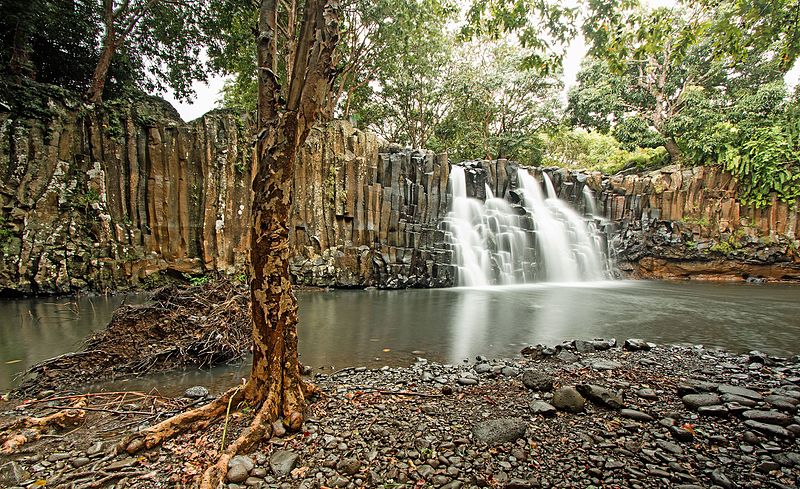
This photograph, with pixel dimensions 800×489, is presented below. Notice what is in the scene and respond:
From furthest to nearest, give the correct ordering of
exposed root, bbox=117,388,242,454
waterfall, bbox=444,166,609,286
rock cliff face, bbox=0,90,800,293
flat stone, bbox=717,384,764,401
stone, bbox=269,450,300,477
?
waterfall, bbox=444,166,609,286 < rock cliff face, bbox=0,90,800,293 < flat stone, bbox=717,384,764,401 < exposed root, bbox=117,388,242,454 < stone, bbox=269,450,300,477

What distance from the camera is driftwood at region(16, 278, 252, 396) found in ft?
14.0

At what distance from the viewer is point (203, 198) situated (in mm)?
13438

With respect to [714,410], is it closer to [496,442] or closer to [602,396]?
[602,396]

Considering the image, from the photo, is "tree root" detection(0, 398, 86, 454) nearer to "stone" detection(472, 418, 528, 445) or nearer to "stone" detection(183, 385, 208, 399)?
"stone" detection(183, 385, 208, 399)

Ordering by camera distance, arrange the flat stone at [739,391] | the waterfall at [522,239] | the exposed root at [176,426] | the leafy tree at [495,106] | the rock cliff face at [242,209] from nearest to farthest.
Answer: the exposed root at [176,426]
the flat stone at [739,391]
the rock cliff face at [242,209]
the waterfall at [522,239]
the leafy tree at [495,106]

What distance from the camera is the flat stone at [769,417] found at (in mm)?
2727

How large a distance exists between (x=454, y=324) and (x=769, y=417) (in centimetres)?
548

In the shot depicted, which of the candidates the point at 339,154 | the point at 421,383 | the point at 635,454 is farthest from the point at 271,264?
the point at 339,154


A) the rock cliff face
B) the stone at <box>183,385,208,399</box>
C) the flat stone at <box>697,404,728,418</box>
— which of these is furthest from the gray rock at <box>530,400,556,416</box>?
the rock cliff face

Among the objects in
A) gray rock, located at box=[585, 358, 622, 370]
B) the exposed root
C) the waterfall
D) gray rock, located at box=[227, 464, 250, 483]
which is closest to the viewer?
gray rock, located at box=[227, 464, 250, 483]

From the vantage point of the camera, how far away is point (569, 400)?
3121 mm

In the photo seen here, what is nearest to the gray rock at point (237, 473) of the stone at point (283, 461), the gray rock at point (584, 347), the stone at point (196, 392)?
the stone at point (283, 461)

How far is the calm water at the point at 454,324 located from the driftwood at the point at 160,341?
0.28 meters

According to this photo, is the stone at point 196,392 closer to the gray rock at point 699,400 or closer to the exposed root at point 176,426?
the exposed root at point 176,426
